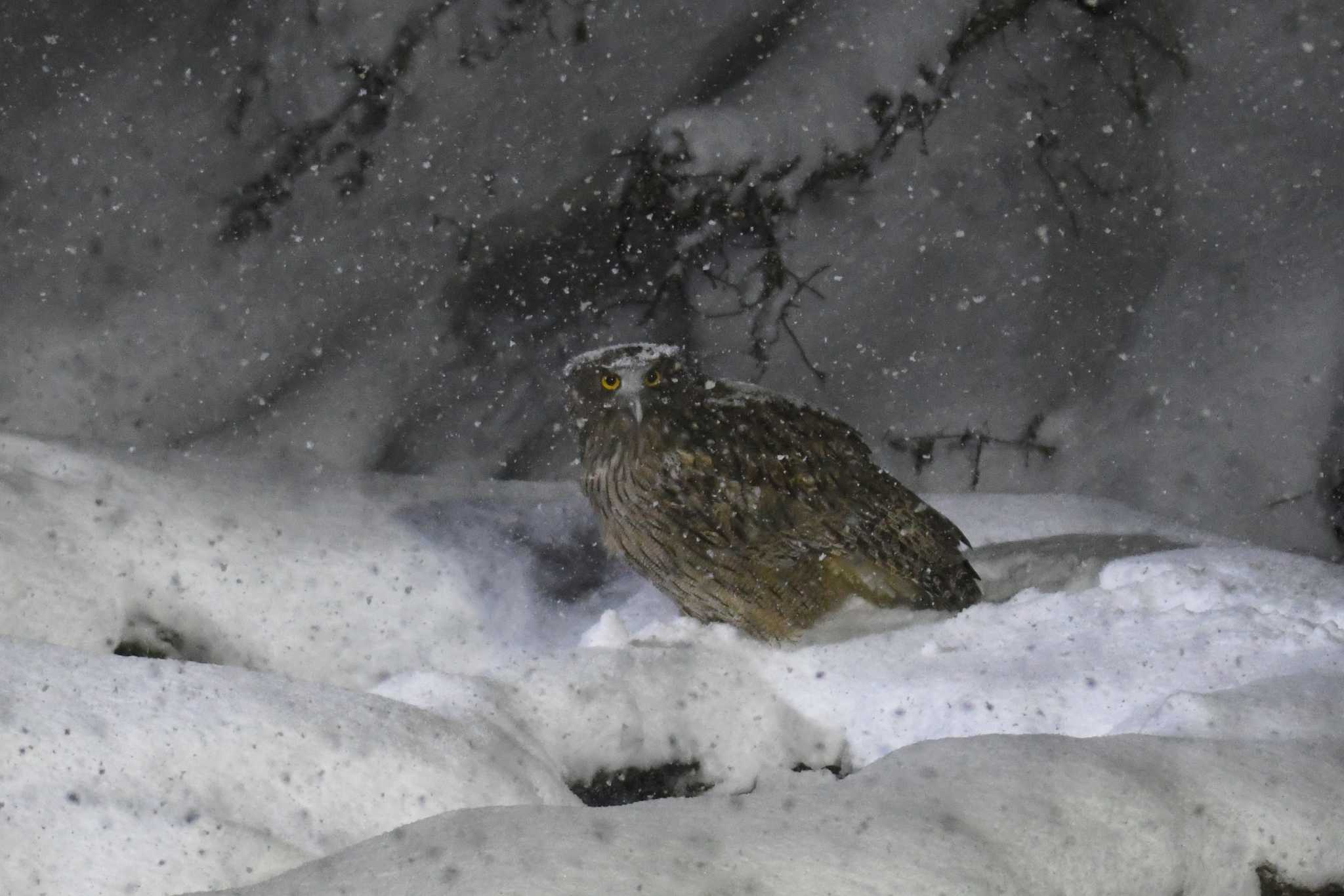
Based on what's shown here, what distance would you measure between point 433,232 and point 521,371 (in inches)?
17.9

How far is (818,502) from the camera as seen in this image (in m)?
2.60

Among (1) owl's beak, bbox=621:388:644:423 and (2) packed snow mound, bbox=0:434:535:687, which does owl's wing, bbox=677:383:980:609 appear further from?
(2) packed snow mound, bbox=0:434:535:687

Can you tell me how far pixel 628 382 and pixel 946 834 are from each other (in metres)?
1.26

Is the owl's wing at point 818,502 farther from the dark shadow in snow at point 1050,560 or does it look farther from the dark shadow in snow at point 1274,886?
the dark shadow in snow at point 1274,886

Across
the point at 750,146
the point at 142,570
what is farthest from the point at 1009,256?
the point at 142,570

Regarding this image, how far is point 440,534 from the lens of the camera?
294 centimetres

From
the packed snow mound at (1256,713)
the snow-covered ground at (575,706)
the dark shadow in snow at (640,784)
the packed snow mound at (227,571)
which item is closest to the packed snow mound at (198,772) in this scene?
the snow-covered ground at (575,706)

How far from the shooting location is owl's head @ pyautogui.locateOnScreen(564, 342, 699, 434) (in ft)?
8.30

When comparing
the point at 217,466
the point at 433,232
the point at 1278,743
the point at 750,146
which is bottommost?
the point at 1278,743

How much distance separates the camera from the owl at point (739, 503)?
2.54 metres

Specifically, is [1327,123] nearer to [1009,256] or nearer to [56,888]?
[1009,256]

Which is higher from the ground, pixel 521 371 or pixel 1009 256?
pixel 1009 256

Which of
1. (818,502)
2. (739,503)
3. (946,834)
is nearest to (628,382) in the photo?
(739,503)

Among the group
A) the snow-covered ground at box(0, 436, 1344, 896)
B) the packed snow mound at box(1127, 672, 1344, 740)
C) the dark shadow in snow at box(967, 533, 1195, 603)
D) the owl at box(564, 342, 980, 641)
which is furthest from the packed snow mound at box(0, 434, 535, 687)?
the packed snow mound at box(1127, 672, 1344, 740)
